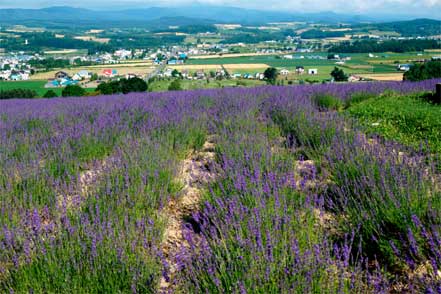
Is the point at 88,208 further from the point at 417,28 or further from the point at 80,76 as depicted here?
the point at 417,28

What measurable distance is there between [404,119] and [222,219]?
4196mm

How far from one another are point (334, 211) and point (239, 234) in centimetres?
111

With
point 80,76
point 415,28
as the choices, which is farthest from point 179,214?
point 415,28

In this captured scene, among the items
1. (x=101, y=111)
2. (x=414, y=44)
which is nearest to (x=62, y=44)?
(x=414, y=44)

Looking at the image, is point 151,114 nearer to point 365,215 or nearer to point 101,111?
point 101,111

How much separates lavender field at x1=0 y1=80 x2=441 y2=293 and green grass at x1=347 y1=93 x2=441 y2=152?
41.3 inches

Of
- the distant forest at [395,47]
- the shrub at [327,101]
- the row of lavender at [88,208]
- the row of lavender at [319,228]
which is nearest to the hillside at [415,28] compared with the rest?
the distant forest at [395,47]

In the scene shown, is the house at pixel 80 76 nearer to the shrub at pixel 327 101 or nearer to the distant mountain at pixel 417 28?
the shrub at pixel 327 101

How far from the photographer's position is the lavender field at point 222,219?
173 cm

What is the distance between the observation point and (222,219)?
2312 mm

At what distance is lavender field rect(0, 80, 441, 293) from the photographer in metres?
1.73

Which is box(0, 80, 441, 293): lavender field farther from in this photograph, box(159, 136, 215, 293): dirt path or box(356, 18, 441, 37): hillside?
box(356, 18, 441, 37): hillside

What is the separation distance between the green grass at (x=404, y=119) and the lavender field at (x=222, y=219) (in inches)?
41.3

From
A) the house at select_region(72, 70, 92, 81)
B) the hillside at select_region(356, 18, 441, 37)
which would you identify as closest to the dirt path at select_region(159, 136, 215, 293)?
the house at select_region(72, 70, 92, 81)
